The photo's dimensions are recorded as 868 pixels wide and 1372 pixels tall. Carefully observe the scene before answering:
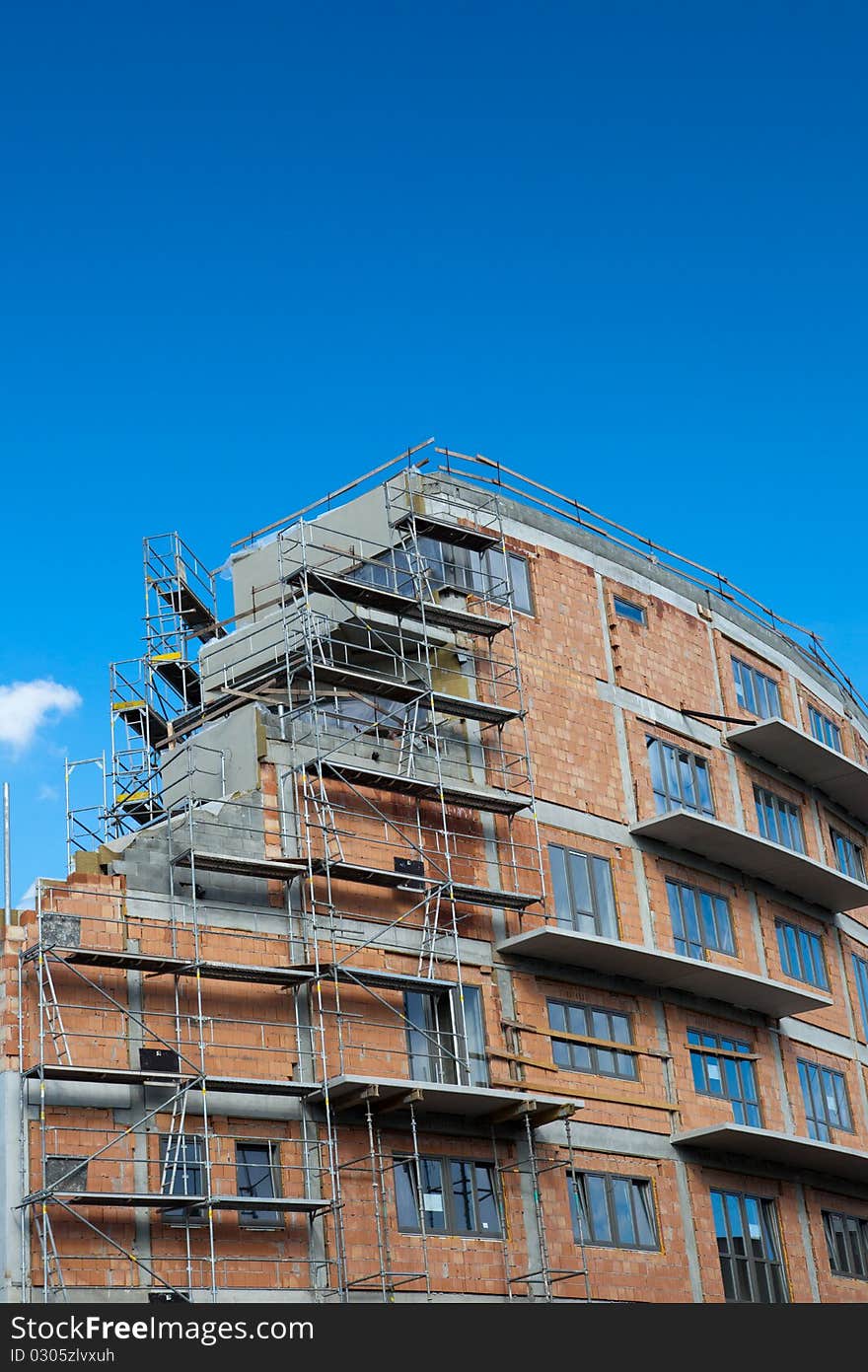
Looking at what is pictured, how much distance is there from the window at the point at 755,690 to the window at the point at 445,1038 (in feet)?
47.1

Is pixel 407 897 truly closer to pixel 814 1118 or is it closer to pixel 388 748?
pixel 388 748

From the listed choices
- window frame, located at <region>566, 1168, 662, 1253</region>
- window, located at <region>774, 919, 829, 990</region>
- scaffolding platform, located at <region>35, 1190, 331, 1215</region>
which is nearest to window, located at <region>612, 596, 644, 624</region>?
window, located at <region>774, 919, 829, 990</region>

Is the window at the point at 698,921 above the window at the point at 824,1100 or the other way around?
above

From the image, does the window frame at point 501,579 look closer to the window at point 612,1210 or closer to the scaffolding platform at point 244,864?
the scaffolding platform at point 244,864

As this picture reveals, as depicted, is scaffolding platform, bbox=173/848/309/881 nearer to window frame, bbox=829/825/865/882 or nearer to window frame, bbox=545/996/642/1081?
window frame, bbox=545/996/642/1081

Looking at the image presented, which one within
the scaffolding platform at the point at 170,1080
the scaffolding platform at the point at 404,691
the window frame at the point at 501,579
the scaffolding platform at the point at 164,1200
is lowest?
the scaffolding platform at the point at 164,1200

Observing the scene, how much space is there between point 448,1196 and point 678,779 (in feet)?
42.0

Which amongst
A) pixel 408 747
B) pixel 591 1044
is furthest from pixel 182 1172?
pixel 408 747

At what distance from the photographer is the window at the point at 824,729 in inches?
1905

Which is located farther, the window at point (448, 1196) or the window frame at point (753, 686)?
the window frame at point (753, 686)

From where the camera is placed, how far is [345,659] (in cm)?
3597

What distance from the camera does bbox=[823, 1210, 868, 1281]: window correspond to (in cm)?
3969

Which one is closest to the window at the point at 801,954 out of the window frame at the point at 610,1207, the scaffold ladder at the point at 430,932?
the window frame at the point at 610,1207
